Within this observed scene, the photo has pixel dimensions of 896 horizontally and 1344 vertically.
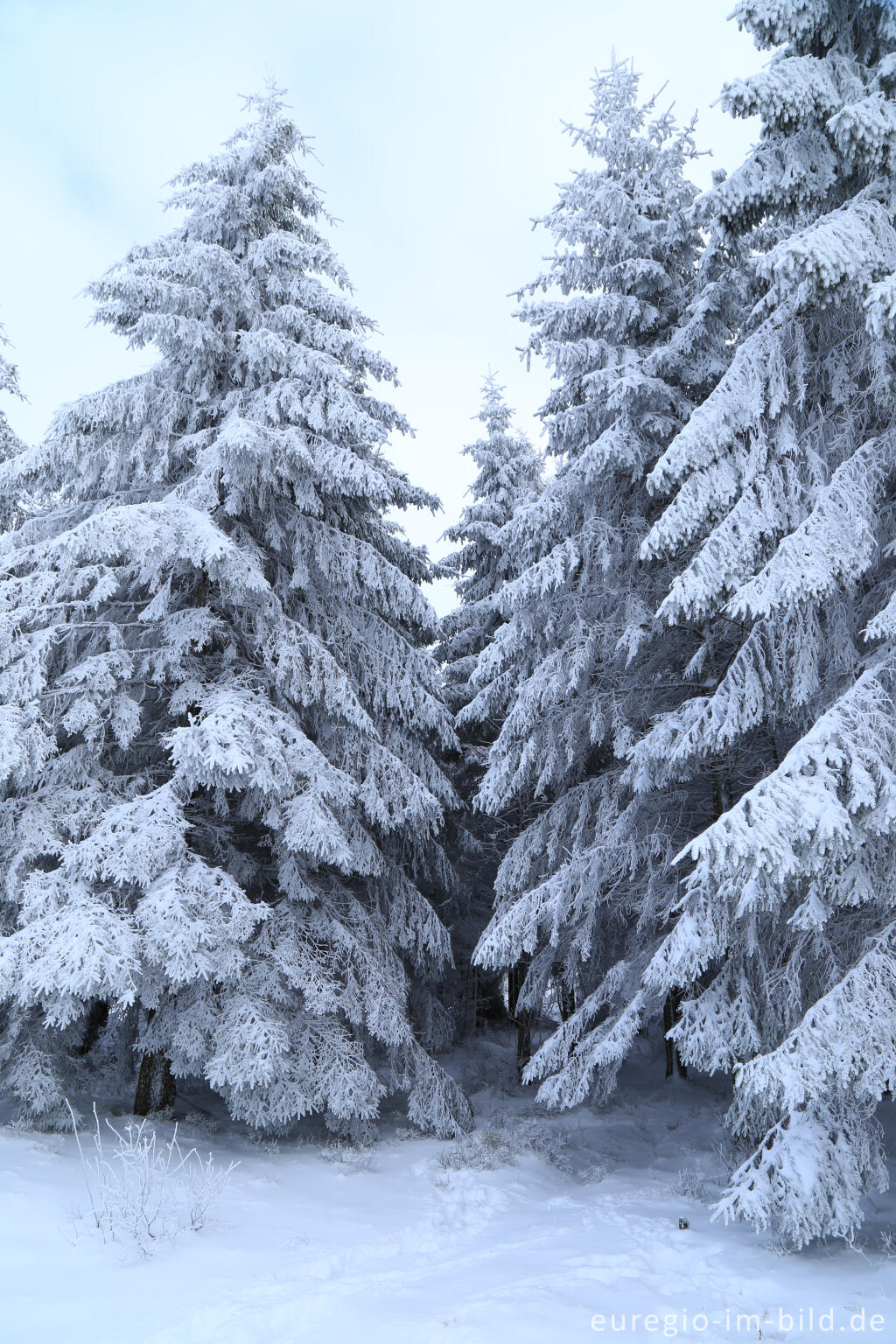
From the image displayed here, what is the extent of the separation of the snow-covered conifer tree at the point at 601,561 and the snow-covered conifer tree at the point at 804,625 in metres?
1.42

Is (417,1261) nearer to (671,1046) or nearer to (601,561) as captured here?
(601,561)

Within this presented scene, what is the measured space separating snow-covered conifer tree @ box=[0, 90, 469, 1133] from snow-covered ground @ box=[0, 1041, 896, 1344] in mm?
761

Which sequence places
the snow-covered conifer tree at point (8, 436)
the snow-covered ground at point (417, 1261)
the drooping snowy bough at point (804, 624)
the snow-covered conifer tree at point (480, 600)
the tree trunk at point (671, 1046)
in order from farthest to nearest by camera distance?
1. the snow-covered conifer tree at point (480, 600)
2. the tree trunk at point (671, 1046)
3. the snow-covered conifer tree at point (8, 436)
4. the drooping snowy bough at point (804, 624)
5. the snow-covered ground at point (417, 1261)

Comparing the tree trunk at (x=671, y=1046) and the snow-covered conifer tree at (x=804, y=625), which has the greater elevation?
the snow-covered conifer tree at (x=804, y=625)

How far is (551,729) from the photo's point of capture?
9180 millimetres

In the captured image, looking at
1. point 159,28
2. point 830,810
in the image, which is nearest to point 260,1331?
point 830,810

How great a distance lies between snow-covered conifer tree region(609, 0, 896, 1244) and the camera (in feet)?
15.4

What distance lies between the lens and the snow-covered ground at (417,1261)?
13.4 ft

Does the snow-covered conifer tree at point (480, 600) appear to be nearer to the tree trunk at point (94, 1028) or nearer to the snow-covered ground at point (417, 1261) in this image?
the snow-covered ground at point (417, 1261)

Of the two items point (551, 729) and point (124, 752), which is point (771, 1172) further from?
point (124, 752)

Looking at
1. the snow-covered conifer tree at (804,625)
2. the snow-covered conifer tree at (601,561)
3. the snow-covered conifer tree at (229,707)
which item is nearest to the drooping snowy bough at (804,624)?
the snow-covered conifer tree at (804,625)

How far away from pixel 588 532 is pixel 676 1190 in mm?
6857

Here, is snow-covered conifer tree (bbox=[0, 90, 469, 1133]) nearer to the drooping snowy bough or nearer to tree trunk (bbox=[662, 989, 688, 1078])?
the drooping snowy bough

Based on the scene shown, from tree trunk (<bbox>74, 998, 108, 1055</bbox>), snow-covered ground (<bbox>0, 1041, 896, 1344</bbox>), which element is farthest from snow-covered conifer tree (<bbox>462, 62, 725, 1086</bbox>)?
tree trunk (<bbox>74, 998, 108, 1055</bbox>)
